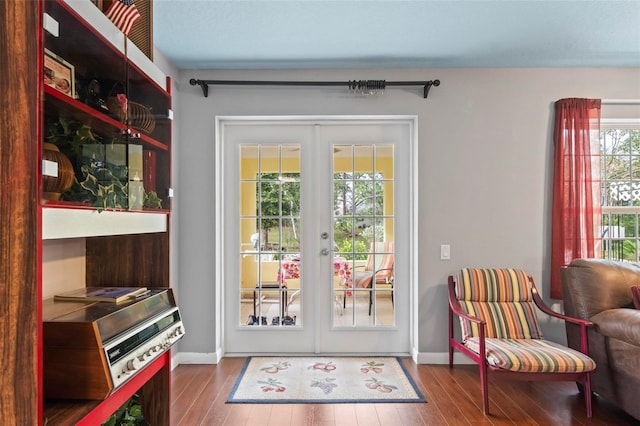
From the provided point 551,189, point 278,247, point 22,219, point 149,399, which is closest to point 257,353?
point 278,247

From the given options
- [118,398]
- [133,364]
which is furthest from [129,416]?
[133,364]

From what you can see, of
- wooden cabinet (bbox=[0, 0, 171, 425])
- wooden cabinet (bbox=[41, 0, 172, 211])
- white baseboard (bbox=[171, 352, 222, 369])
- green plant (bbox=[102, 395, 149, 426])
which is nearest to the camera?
wooden cabinet (bbox=[0, 0, 171, 425])

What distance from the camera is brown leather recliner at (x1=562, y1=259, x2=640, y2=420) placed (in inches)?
92.0

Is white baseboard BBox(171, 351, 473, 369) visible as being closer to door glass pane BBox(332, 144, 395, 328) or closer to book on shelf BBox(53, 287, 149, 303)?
door glass pane BBox(332, 144, 395, 328)

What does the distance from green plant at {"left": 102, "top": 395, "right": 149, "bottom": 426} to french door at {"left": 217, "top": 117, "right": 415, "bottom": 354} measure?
1.53m

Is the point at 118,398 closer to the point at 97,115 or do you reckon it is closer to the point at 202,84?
the point at 97,115

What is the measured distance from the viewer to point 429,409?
256 centimetres

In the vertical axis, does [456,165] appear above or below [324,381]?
above

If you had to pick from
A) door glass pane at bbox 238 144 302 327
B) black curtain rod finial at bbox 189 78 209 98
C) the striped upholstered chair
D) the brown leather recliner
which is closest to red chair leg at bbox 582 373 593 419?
the striped upholstered chair

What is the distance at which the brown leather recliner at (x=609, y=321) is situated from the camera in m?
2.34

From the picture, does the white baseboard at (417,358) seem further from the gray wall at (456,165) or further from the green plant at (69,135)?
the green plant at (69,135)

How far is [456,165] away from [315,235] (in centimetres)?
142

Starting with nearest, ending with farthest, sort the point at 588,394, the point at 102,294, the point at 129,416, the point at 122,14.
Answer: the point at 122,14 → the point at 102,294 → the point at 129,416 → the point at 588,394

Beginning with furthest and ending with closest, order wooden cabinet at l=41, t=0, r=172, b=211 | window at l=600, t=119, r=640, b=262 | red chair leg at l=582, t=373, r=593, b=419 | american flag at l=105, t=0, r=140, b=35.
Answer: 1. window at l=600, t=119, r=640, b=262
2. red chair leg at l=582, t=373, r=593, b=419
3. american flag at l=105, t=0, r=140, b=35
4. wooden cabinet at l=41, t=0, r=172, b=211
